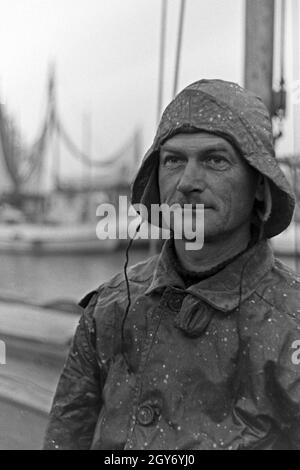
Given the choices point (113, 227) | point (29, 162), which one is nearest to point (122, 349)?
point (113, 227)

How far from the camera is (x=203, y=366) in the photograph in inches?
38.3

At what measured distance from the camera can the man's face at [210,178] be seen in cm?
98

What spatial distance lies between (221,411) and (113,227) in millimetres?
888

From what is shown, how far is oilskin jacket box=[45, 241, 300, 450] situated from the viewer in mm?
951

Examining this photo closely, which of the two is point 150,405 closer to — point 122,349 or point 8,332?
point 122,349

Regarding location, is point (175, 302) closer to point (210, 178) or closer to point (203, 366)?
point (203, 366)

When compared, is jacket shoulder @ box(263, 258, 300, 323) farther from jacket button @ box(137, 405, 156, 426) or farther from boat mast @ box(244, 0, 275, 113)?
boat mast @ box(244, 0, 275, 113)

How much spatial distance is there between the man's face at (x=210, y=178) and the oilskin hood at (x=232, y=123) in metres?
0.02

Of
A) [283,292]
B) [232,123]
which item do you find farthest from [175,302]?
[232,123]

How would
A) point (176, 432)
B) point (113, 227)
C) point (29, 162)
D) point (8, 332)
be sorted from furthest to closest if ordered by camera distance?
point (29, 162) → point (8, 332) → point (113, 227) → point (176, 432)

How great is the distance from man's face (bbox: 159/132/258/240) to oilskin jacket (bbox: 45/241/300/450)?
92mm

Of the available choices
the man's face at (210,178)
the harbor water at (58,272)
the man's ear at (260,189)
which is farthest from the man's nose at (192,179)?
the harbor water at (58,272)

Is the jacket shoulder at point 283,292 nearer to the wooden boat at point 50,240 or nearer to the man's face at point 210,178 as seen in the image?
the man's face at point 210,178
